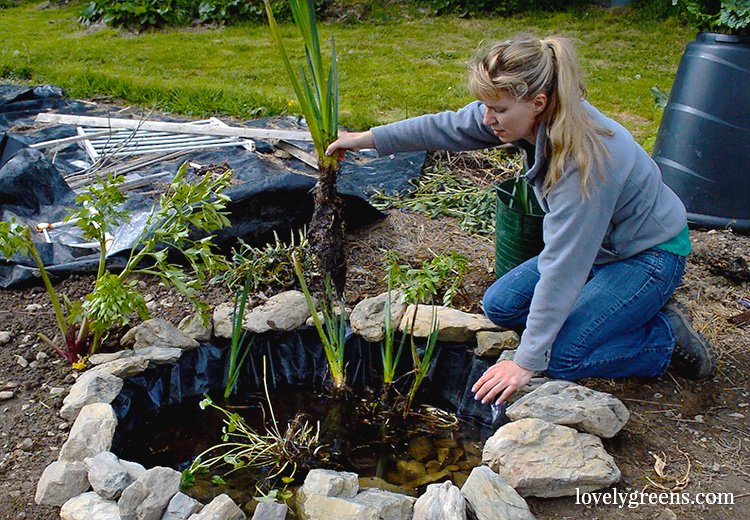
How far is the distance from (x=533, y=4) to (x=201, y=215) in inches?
283

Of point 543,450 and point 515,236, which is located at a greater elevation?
point 515,236

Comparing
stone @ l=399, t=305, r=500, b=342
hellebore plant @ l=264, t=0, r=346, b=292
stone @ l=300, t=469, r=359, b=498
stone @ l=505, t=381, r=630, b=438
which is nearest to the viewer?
stone @ l=300, t=469, r=359, b=498

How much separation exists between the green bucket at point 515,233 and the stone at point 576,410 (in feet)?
2.13

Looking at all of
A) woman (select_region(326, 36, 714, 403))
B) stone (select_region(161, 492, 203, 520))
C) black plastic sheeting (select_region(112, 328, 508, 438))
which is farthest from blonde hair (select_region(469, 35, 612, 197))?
stone (select_region(161, 492, 203, 520))

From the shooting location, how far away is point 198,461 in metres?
2.23

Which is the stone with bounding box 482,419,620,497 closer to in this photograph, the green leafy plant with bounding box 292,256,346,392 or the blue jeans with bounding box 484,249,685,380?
the blue jeans with bounding box 484,249,685,380

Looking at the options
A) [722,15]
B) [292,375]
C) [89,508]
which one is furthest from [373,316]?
[722,15]

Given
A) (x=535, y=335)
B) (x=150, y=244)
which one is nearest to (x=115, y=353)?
(x=150, y=244)

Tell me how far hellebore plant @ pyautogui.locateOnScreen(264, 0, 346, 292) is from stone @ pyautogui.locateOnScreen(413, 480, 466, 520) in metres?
A: 1.06

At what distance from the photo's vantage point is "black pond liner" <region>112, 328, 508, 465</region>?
2.56 metres

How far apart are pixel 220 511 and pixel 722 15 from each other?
3.08 m

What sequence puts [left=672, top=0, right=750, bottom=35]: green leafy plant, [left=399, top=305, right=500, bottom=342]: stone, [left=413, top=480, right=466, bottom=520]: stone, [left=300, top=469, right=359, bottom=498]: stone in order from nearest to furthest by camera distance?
[left=413, top=480, right=466, bottom=520]: stone < [left=300, top=469, right=359, bottom=498]: stone < [left=399, top=305, right=500, bottom=342]: stone < [left=672, top=0, right=750, bottom=35]: green leafy plant

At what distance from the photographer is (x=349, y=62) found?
695cm

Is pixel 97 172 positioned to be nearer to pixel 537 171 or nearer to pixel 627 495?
pixel 537 171
